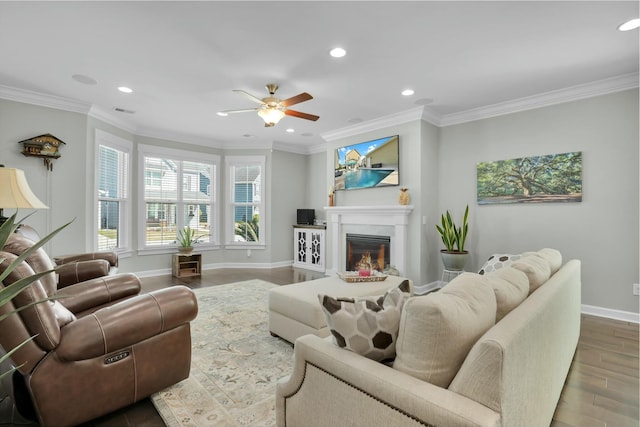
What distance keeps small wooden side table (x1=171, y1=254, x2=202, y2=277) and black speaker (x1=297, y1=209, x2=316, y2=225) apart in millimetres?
2133

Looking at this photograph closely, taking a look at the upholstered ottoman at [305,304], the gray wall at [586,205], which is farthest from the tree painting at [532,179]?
the upholstered ottoman at [305,304]

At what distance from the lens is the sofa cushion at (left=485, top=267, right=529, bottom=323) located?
1320mm

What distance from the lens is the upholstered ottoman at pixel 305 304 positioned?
2.48 meters

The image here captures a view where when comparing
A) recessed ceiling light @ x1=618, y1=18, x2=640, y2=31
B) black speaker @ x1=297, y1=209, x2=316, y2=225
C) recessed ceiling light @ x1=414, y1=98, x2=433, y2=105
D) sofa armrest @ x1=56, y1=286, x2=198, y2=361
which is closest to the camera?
sofa armrest @ x1=56, y1=286, x2=198, y2=361

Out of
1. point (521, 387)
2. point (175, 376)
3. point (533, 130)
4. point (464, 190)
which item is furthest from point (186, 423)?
point (533, 130)

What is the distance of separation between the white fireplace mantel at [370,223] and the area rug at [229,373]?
2.11 m

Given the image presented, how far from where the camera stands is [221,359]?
250cm

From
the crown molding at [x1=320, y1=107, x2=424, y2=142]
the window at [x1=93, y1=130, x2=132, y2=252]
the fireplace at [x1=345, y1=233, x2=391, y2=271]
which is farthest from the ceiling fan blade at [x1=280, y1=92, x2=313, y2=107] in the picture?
the window at [x1=93, y1=130, x2=132, y2=252]

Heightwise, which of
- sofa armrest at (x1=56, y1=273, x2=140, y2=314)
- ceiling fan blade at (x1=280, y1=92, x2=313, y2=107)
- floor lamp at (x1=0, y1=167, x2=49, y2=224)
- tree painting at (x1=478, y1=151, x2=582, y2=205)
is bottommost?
sofa armrest at (x1=56, y1=273, x2=140, y2=314)

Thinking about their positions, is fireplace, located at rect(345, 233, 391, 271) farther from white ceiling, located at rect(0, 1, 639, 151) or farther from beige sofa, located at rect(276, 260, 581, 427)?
beige sofa, located at rect(276, 260, 581, 427)

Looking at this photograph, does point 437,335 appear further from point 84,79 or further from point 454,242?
point 84,79

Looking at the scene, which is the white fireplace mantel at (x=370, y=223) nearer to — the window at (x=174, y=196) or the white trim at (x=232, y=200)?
the white trim at (x=232, y=200)

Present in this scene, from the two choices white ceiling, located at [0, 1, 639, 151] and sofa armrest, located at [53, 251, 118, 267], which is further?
sofa armrest, located at [53, 251, 118, 267]

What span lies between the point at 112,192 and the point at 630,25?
21.1 ft
